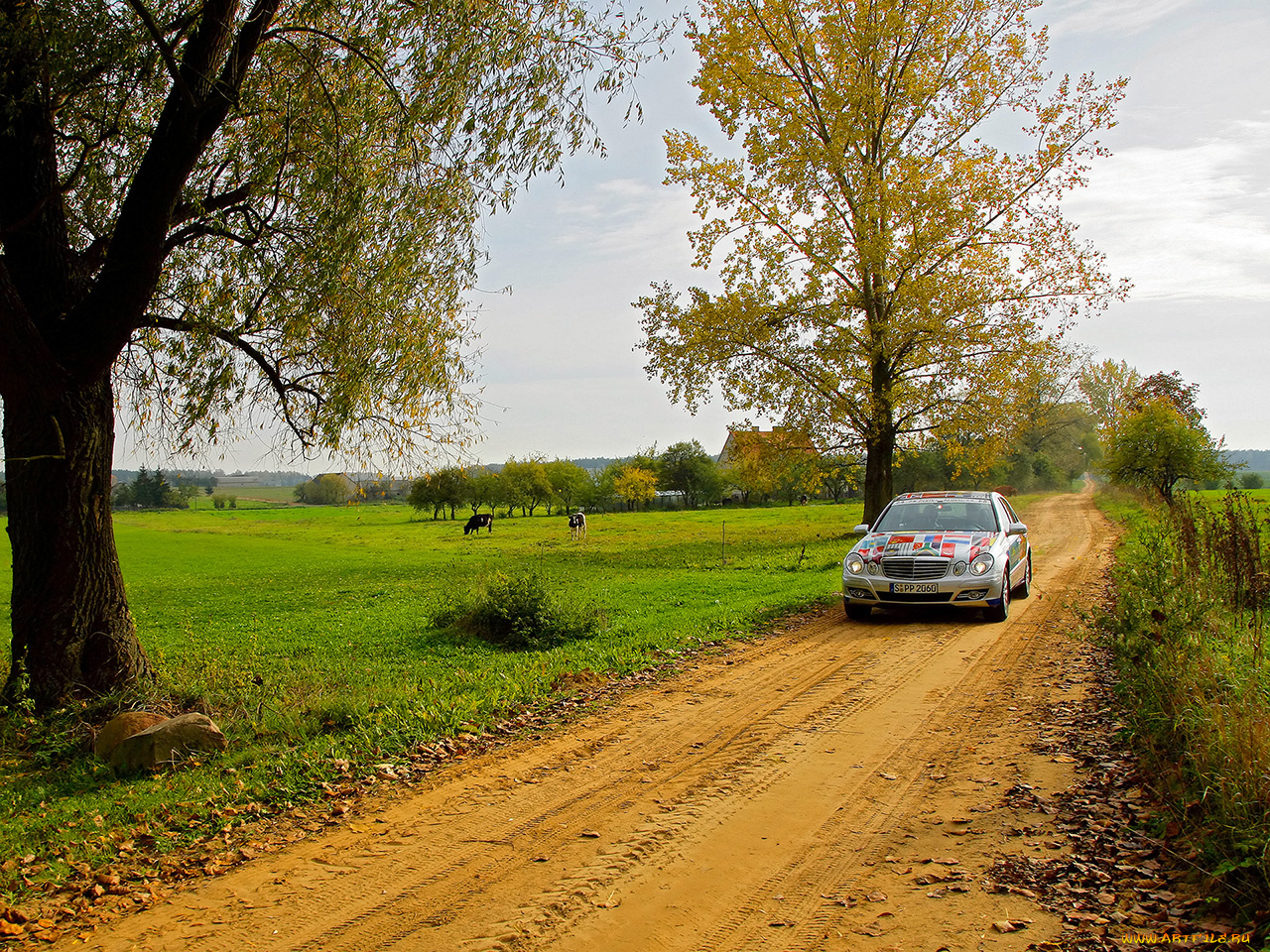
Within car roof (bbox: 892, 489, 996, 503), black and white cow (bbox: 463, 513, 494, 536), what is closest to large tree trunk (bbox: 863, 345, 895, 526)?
car roof (bbox: 892, 489, 996, 503)

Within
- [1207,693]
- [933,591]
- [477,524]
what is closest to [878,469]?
[933,591]

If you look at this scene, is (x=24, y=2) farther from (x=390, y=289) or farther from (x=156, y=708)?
(x=156, y=708)

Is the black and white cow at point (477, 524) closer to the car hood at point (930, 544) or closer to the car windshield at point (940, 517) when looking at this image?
the car windshield at point (940, 517)

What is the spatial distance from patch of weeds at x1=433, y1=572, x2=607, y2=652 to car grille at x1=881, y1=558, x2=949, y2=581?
4.38m

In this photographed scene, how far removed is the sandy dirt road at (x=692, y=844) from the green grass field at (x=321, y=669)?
102cm

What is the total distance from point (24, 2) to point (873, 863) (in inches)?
388

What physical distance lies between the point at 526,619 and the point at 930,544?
20.0 feet

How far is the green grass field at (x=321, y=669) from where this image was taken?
540 centimetres

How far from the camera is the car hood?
442 inches

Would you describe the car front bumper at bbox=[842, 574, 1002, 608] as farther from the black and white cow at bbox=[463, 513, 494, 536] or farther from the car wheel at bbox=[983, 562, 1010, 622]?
the black and white cow at bbox=[463, 513, 494, 536]

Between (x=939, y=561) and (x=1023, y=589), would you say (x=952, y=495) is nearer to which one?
(x=1023, y=589)

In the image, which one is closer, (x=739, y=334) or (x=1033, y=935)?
(x=1033, y=935)

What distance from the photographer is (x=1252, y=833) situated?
3666mm

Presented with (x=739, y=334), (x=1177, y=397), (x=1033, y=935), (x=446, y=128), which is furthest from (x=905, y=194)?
(x=1177, y=397)
